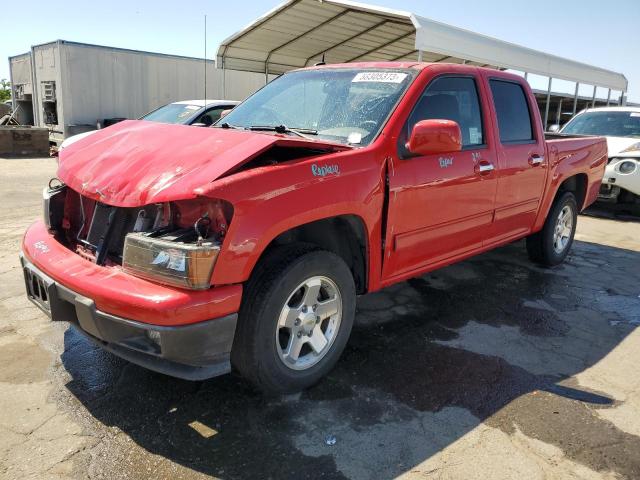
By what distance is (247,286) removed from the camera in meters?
2.63

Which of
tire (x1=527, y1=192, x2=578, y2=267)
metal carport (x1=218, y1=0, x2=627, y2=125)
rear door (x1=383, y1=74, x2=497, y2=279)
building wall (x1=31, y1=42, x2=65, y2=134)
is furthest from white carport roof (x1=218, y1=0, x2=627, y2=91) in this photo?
building wall (x1=31, y1=42, x2=65, y2=134)

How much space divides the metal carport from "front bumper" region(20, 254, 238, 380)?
770 centimetres

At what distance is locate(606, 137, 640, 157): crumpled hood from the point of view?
8125mm

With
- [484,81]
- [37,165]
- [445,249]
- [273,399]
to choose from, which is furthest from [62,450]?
[37,165]

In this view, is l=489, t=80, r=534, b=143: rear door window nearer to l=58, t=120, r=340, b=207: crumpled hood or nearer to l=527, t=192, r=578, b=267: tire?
l=527, t=192, r=578, b=267: tire

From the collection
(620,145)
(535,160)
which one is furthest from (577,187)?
(620,145)

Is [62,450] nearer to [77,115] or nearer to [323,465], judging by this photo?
[323,465]

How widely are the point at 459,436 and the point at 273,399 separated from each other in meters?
1.01

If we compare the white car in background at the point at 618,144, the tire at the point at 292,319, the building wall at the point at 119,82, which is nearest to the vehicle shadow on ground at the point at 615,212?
the white car in background at the point at 618,144

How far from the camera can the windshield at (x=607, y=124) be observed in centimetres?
906

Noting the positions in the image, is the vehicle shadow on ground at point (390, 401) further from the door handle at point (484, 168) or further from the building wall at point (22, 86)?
the building wall at point (22, 86)

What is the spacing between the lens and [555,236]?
5.55 meters

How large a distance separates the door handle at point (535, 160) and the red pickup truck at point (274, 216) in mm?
347

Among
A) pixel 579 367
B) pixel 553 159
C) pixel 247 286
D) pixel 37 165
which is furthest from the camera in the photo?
pixel 37 165
